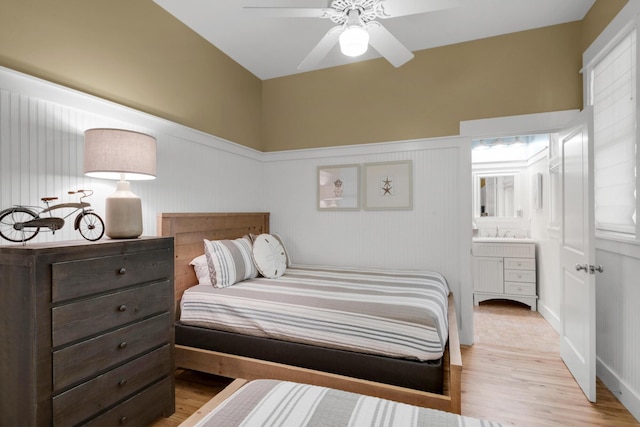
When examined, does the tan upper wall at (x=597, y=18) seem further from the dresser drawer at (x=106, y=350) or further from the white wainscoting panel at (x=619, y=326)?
the dresser drawer at (x=106, y=350)

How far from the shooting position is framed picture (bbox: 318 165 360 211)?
3.49 m

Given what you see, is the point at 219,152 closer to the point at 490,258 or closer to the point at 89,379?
the point at 89,379

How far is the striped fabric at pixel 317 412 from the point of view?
0.94 m

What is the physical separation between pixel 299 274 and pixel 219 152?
4.70 feet

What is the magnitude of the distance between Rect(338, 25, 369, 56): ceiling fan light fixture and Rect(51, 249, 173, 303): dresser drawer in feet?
5.34

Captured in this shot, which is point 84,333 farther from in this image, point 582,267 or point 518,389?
point 582,267

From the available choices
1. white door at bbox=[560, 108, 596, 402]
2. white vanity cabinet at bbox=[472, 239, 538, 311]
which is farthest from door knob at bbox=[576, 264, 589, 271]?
white vanity cabinet at bbox=[472, 239, 538, 311]

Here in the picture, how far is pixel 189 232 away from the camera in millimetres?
2676

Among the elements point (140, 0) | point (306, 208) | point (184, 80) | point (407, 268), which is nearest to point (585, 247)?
point (407, 268)

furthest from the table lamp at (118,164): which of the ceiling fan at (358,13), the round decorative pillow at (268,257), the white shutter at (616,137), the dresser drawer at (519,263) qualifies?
the dresser drawer at (519,263)

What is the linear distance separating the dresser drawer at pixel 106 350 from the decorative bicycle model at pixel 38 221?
0.56m

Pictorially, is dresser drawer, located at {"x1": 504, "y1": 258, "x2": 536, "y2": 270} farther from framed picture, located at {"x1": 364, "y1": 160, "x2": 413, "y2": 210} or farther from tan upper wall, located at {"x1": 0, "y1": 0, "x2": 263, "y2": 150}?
tan upper wall, located at {"x1": 0, "y1": 0, "x2": 263, "y2": 150}

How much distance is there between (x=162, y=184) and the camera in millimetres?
2492

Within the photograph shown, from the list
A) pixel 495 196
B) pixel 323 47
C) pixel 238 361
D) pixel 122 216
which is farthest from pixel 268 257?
pixel 495 196
